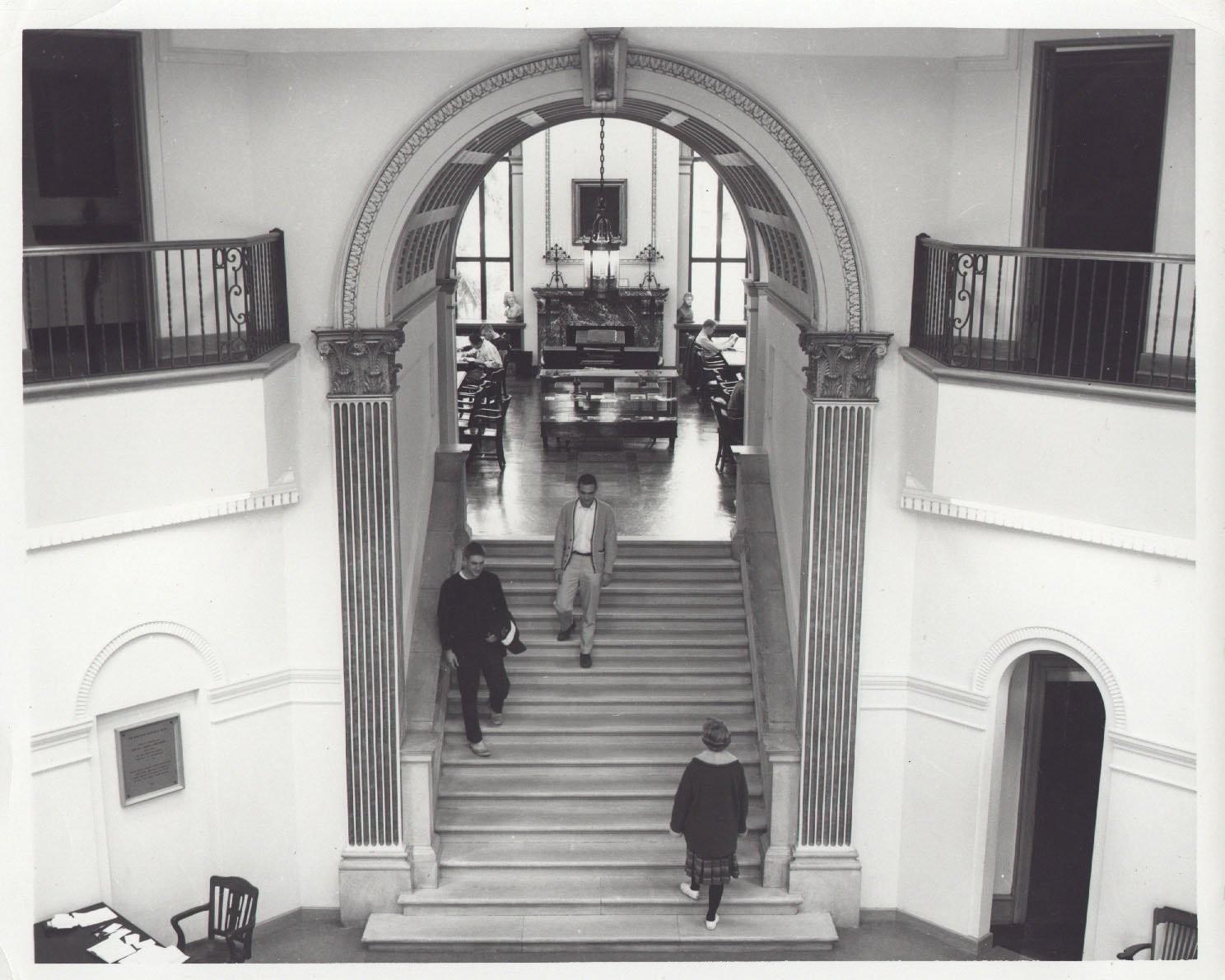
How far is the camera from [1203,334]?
4973 millimetres

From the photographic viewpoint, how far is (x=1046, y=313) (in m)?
9.76

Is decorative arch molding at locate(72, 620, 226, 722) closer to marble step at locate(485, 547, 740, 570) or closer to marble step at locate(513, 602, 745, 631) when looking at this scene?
marble step at locate(513, 602, 745, 631)

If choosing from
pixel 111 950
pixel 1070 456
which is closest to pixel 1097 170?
pixel 1070 456

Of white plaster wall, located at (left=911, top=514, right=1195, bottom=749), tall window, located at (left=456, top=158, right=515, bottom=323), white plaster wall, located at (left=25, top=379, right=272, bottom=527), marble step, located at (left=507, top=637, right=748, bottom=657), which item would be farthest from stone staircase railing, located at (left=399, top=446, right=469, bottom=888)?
tall window, located at (left=456, top=158, right=515, bottom=323)

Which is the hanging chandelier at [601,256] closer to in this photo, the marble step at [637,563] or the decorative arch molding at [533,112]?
the marble step at [637,563]

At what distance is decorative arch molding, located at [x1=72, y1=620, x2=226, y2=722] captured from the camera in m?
8.73

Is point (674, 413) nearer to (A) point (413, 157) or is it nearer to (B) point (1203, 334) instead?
(A) point (413, 157)

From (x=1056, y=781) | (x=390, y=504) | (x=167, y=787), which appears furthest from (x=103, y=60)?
(x=1056, y=781)

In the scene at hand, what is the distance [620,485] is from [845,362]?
22.5ft

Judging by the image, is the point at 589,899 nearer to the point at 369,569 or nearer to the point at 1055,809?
the point at 369,569

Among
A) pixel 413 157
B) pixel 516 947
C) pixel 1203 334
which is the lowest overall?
pixel 516 947

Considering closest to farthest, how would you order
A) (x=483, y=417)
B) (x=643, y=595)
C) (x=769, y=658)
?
(x=769, y=658)
(x=643, y=595)
(x=483, y=417)

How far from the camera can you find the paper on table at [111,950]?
8.13 m

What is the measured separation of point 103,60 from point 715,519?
7889mm
